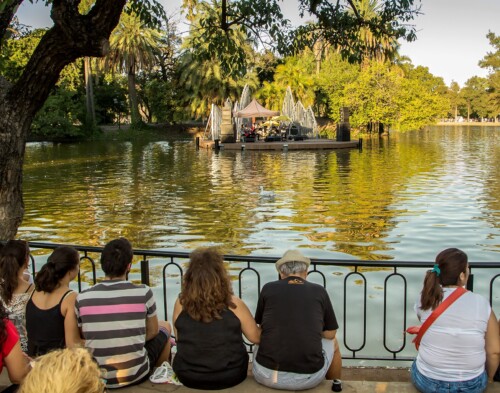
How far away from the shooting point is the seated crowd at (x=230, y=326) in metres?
4.21

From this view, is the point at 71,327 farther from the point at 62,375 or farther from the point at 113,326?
the point at 62,375

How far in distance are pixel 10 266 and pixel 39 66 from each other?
234 cm

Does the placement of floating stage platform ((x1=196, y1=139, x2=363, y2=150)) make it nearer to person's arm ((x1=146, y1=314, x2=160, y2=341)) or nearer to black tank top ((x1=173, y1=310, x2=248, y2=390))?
person's arm ((x1=146, y1=314, x2=160, y2=341))

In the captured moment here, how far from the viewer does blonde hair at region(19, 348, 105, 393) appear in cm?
233

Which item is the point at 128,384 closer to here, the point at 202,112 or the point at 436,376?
the point at 436,376

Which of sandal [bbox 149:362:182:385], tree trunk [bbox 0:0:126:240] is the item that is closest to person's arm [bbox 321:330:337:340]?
sandal [bbox 149:362:182:385]

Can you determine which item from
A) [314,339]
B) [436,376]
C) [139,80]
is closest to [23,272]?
[314,339]

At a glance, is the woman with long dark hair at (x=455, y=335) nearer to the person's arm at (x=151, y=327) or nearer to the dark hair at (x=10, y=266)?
the person's arm at (x=151, y=327)

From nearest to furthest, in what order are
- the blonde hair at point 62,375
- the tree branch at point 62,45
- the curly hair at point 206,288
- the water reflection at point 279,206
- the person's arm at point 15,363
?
the blonde hair at point 62,375 < the person's arm at point 15,363 < the curly hair at point 206,288 < the tree branch at point 62,45 < the water reflection at point 279,206

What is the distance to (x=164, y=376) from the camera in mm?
4605

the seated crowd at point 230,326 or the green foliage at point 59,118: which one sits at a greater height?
the green foliage at point 59,118

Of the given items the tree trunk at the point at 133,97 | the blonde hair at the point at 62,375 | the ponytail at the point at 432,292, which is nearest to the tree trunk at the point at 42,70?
the ponytail at the point at 432,292

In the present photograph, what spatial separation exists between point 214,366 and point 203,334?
0.27 m

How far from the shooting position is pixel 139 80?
259 ft
